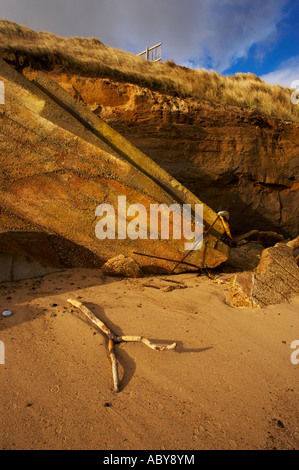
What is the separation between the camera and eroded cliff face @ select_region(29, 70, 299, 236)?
17.9 feet

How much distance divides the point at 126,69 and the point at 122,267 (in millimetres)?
5221

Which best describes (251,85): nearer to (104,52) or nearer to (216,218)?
(104,52)

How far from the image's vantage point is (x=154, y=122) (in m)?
5.47

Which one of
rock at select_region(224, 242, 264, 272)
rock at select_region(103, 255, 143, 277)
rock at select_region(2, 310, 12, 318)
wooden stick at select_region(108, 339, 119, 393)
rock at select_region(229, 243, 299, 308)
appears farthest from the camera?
rock at select_region(224, 242, 264, 272)

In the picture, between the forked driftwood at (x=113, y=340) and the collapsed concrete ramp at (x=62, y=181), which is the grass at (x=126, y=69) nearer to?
the collapsed concrete ramp at (x=62, y=181)

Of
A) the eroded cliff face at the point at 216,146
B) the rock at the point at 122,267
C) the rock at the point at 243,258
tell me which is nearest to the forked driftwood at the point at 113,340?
the rock at the point at 122,267

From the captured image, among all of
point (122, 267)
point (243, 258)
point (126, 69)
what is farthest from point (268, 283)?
point (126, 69)

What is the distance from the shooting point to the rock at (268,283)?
2.25 metres

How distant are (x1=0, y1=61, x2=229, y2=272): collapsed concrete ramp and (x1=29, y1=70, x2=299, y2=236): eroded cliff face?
8.64 ft

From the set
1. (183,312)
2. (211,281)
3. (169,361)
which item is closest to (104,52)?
(211,281)

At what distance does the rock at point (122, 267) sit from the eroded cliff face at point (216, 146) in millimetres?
3307

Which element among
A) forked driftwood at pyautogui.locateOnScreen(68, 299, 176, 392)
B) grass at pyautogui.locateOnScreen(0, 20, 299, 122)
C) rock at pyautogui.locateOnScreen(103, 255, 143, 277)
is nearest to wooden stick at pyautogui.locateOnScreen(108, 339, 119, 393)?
forked driftwood at pyautogui.locateOnScreen(68, 299, 176, 392)

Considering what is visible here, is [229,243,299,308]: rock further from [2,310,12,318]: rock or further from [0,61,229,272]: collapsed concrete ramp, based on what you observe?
[2,310,12,318]: rock

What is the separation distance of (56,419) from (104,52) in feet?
24.0
